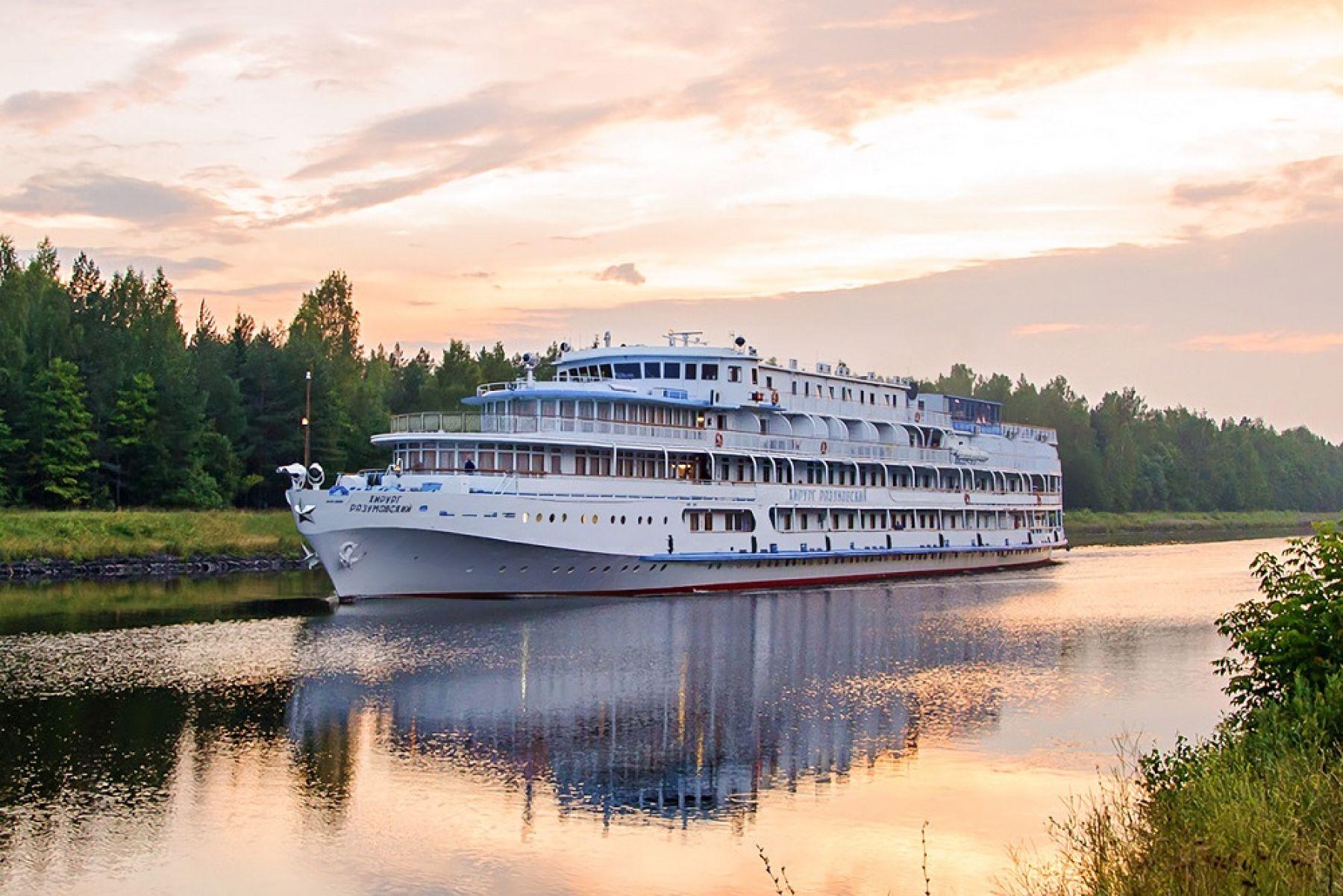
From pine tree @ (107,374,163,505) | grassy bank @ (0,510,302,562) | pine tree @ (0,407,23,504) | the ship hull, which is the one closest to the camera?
the ship hull

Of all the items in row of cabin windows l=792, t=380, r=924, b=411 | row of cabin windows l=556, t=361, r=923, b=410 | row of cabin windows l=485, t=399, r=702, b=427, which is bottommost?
row of cabin windows l=485, t=399, r=702, b=427

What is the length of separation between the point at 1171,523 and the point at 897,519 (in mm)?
94461

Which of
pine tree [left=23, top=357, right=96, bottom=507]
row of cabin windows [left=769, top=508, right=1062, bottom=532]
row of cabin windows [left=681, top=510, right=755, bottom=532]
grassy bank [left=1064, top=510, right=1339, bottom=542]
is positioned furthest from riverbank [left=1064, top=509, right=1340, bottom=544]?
pine tree [left=23, top=357, right=96, bottom=507]

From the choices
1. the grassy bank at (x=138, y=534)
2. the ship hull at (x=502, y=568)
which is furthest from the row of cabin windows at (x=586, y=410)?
the grassy bank at (x=138, y=534)

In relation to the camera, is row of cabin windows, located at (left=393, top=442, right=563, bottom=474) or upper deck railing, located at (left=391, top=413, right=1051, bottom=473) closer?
row of cabin windows, located at (left=393, top=442, right=563, bottom=474)

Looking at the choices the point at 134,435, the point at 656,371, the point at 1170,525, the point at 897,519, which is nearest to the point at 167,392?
the point at 134,435

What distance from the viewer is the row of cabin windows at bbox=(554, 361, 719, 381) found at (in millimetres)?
61412

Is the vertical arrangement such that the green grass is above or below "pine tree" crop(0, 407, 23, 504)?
below

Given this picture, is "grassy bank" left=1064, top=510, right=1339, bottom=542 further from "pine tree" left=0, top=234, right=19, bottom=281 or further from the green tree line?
Answer: "pine tree" left=0, top=234, right=19, bottom=281

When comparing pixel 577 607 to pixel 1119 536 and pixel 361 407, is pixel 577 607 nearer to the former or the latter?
pixel 361 407

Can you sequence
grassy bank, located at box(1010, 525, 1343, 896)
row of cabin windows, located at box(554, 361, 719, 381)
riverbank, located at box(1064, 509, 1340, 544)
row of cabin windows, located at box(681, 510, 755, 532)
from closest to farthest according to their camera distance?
grassy bank, located at box(1010, 525, 1343, 896)
row of cabin windows, located at box(681, 510, 755, 532)
row of cabin windows, located at box(554, 361, 719, 381)
riverbank, located at box(1064, 509, 1340, 544)

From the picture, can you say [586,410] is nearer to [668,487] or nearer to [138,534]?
[668,487]

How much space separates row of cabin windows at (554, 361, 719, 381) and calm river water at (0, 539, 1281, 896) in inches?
606

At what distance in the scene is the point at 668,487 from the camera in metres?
56.3
